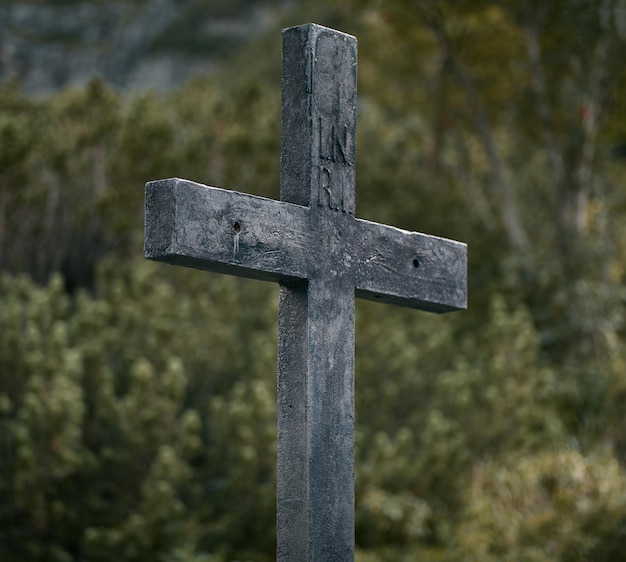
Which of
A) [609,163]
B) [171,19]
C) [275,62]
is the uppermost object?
[171,19]

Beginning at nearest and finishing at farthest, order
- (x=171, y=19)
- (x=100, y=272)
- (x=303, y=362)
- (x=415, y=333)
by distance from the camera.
Answer: (x=303, y=362) → (x=100, y=272) → (x=415, y=333) → (x=171, y=19)

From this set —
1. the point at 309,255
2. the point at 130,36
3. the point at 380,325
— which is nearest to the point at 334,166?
the point at 309,255

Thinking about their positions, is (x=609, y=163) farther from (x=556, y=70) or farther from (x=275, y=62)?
(x=275, y=62)

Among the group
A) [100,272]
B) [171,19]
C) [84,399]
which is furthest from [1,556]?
[171,19]

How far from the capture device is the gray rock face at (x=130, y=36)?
49.8m

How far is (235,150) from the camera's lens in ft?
43.5

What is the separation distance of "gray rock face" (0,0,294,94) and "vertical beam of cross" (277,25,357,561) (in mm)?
44137

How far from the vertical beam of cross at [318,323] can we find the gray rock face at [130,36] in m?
→ 44.1

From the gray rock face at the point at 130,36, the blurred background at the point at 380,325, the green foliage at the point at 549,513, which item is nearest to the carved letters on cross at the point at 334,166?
the blurred background at the point at 380,325

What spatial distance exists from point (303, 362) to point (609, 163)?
1562 centimetres

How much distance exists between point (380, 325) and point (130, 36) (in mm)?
44086

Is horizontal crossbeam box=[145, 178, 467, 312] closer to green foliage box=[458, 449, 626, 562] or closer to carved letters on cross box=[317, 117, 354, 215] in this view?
carved letters on cross box=[317, 117, 354, 215]

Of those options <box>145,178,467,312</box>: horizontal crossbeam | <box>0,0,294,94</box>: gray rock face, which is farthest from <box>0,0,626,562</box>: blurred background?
<box>0,0,294,94</box>: gray rock face

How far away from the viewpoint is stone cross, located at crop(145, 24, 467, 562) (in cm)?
398
